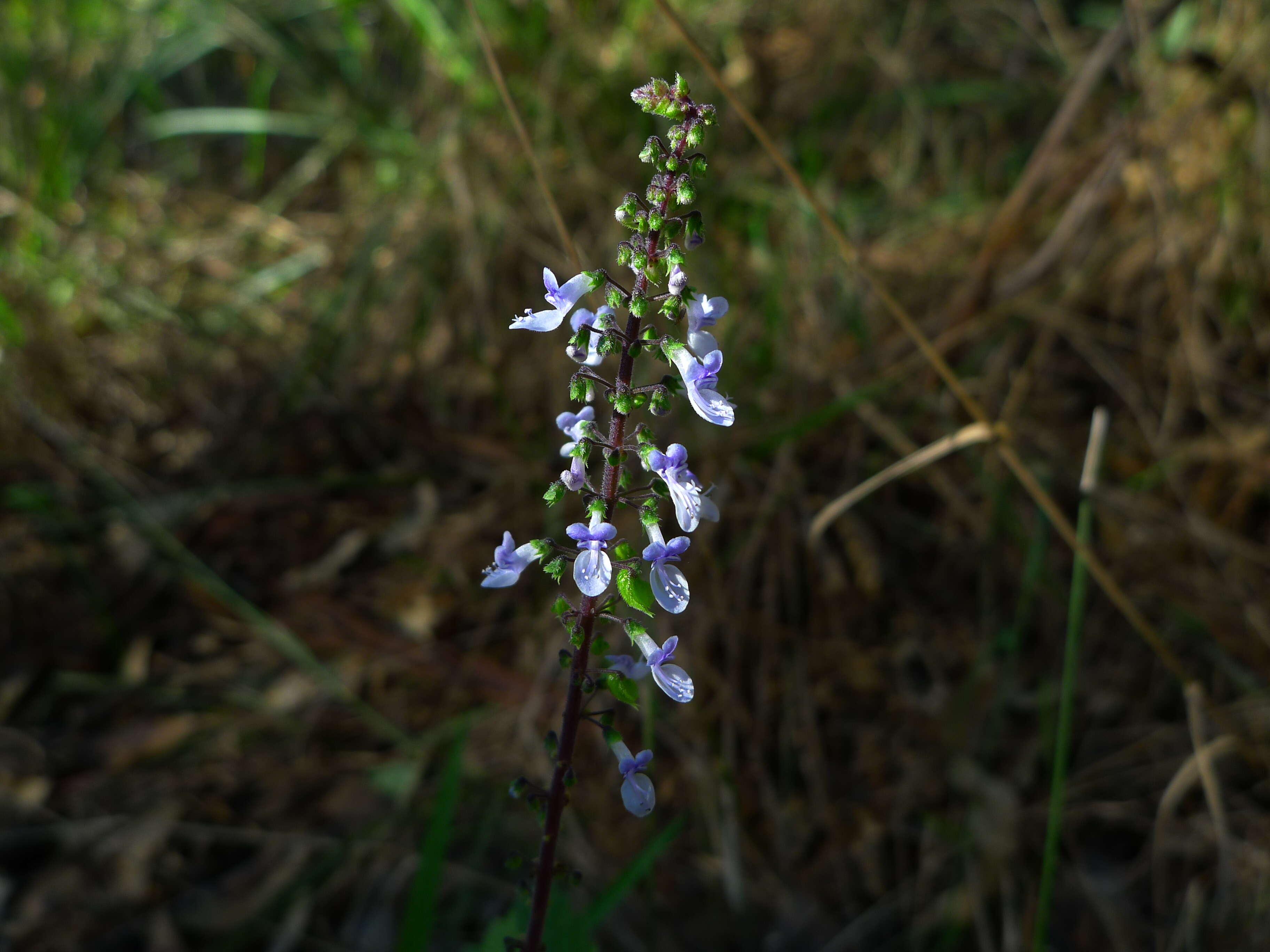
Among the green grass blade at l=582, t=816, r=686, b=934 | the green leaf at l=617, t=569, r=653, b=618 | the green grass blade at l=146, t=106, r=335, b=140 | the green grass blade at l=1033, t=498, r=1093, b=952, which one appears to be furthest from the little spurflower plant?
the green grass blade at l=146, t=106, r=335, b=140

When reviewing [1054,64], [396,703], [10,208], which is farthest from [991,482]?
[10,208]

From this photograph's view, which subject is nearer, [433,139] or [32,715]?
[32,715]

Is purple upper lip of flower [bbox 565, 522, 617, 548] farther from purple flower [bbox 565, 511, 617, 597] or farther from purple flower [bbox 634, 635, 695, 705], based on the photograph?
purple flower [bbox 634, 635, 695, 705]

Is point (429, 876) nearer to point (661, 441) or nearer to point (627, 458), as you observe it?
point (627, 458)

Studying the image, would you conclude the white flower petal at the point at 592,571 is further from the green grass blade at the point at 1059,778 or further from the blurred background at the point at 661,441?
the green grass blade at the point at 1059,778

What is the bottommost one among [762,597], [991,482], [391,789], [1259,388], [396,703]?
[391,789]

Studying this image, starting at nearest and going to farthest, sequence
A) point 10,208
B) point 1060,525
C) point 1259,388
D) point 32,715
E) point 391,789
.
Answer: point 1060,525 < point 391,789 < point 32,715 < point 1259,388 < point 10,208

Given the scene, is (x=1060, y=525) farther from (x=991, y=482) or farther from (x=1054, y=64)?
(x=1054, y=64)
